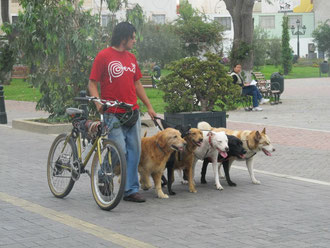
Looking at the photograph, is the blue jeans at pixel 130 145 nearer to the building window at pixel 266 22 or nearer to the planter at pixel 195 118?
the planter at pixel 195 118

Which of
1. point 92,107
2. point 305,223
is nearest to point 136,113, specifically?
point 305,223

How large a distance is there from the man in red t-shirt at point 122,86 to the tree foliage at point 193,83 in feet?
16.1

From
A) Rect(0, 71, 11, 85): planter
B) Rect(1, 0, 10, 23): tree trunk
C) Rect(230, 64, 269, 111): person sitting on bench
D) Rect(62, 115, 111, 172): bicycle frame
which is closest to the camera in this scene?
Rect(62, 115, 111, 172): bicycle frame

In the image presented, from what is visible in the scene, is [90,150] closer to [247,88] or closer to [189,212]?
[189,212]

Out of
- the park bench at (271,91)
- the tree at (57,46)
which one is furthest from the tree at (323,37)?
the tree at (57,46)

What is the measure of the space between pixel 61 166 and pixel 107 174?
3.12 ft

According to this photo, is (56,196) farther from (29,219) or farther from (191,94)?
(191,94)

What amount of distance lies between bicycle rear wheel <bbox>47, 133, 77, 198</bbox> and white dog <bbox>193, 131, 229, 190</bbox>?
1589 millimetres

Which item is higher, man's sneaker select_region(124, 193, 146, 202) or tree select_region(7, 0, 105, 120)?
tree select_region(7, 0, 105, 120)

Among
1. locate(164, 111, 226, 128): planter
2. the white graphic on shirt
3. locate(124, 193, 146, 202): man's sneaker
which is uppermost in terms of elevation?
the white graphic on shirt

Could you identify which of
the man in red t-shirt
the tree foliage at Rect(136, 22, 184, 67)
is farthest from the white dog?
the tree foliage at Rect(136, 22, 184, 67)

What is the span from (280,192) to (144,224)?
2.33 m

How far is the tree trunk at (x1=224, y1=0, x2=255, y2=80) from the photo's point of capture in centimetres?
2636

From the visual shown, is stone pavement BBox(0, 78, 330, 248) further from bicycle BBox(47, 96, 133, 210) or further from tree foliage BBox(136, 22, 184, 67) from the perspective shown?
tree foliage BBox(136, 22, 184, 67)
